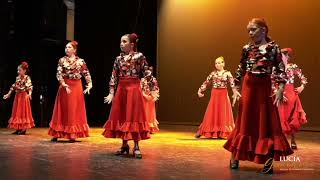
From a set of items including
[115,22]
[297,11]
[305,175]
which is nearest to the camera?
[305,175]

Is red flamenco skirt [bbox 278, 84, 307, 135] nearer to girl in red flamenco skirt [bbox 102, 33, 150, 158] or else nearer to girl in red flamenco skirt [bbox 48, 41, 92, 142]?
girl in red flamenco skirt [bbox 102, 33, 150, 158]

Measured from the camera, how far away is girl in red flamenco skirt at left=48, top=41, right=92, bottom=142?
24.7 feet

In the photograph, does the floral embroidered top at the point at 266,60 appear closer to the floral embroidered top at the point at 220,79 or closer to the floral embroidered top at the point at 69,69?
the floral embroidered top at the point at 69,69

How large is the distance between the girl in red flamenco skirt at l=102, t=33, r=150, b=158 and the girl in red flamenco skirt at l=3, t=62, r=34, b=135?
4.12 meters

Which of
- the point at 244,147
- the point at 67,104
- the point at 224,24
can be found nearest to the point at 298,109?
the point at 244,147

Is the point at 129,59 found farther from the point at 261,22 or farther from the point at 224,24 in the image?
Answer: the point at 224,24

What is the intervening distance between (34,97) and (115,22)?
282 cm

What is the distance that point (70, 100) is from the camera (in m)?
7.64

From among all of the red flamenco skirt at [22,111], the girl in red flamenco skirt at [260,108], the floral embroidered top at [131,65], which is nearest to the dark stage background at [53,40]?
the red flamenco skirt at [22,111]

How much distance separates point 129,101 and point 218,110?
3433mm

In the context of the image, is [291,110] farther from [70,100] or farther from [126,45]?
[70,100]

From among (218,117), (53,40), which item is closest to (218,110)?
(218,117)

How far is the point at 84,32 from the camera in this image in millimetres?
12281

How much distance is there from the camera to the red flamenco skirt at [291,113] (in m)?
7.00
